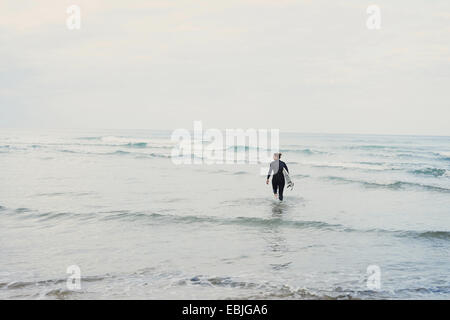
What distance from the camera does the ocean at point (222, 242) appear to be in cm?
644

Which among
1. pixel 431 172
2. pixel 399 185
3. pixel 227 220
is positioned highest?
pixel 227 220

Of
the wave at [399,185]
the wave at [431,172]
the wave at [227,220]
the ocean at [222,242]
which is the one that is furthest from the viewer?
the wave at [431,172]

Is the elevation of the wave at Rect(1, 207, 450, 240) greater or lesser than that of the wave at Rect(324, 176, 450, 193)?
greater

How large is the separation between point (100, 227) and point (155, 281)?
4596 millimetres

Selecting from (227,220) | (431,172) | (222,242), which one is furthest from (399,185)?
(222,242)

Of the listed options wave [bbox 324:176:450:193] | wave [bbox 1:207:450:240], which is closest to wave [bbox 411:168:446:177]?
wave [bbox 324:176:450:193]

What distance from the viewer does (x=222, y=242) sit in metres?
9.34

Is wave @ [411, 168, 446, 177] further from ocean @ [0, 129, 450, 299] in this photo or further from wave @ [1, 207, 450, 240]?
wave @ [1, 207, 450, 240]

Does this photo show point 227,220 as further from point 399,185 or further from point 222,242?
point 399,185

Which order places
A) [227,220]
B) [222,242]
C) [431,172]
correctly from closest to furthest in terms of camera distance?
[222,242] < [227,220] < [431,172]

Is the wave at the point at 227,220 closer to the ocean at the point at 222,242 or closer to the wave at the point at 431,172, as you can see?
the ocean at the point at 222,242

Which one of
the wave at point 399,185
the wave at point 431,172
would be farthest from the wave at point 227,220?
the wave at point 431,172

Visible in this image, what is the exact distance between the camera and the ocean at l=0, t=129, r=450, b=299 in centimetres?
644
